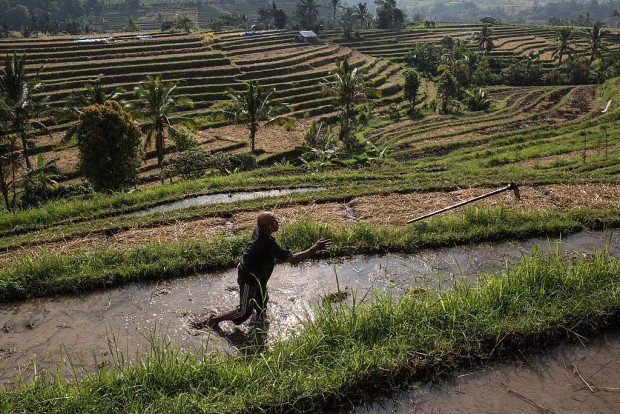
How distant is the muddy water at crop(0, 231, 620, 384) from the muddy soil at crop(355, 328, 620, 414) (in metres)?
1.27

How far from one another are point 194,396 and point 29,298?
11.5 ft

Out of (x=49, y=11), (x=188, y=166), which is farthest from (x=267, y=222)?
(x=49, y=11)

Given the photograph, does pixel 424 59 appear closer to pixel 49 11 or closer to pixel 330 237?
pixel 330 237

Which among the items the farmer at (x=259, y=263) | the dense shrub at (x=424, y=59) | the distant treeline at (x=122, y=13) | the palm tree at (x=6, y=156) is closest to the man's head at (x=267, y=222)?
the farmer at (x=259, y=263)

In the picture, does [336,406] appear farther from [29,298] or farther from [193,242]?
[29,298]

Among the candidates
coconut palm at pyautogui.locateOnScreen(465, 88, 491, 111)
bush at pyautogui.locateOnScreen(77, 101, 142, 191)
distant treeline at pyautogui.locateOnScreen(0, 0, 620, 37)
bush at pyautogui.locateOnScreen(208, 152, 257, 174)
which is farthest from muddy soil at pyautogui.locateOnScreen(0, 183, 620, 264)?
distant treeline at pyautogui.locateOnScreen(0, 0, 620, 37)

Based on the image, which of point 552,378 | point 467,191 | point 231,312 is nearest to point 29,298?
point 231,312

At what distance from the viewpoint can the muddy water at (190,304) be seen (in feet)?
16.7

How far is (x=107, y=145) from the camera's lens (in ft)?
49.2

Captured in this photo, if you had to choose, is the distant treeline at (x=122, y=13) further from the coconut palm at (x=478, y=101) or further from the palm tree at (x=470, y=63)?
the coconut palm at (x=478, y=101)

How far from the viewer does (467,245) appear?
24.2ft

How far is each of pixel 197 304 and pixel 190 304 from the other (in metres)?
0.09

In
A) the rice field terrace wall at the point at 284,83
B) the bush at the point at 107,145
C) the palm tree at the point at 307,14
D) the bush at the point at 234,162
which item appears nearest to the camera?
the bush at the point at 107,145

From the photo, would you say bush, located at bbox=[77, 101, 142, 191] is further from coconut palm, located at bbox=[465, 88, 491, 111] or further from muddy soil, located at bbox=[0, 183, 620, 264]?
coconut palm, located at bbox=[465, 88, 491, 111]
